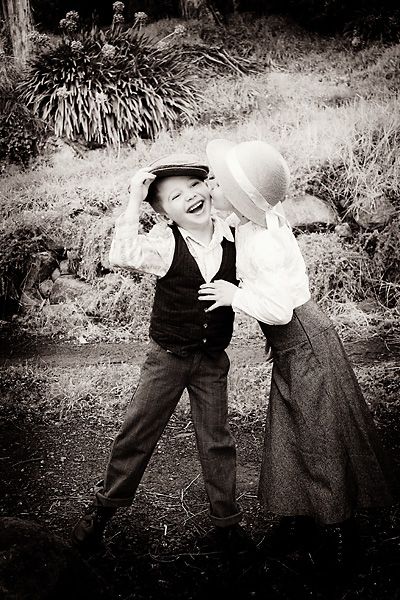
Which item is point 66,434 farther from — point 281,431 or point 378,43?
point 378,43

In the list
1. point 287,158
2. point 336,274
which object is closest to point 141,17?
point 287,158

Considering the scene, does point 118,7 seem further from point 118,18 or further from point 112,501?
point 112,501

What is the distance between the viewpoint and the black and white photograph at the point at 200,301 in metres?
2.24

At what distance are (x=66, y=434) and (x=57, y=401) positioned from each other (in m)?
0.41

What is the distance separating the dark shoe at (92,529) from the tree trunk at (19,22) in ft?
16.1

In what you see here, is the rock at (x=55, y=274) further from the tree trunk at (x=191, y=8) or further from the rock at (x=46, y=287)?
the tree trunk at (x=191, y=8)

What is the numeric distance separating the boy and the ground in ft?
0.49

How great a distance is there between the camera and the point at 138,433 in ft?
7.71

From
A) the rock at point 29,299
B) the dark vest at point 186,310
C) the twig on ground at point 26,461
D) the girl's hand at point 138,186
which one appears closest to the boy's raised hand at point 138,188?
the girl's hand at point 138,186

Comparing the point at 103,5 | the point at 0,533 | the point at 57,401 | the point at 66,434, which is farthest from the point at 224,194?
the point at 103,5

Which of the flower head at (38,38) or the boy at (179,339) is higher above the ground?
the flower head at (38,38)

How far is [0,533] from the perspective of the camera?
1806 millimetres

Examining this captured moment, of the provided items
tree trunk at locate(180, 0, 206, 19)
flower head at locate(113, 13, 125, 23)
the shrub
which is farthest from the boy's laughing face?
tree trunk at locate(180, 0, 206, 19)

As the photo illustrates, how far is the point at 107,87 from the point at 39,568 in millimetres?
5098
